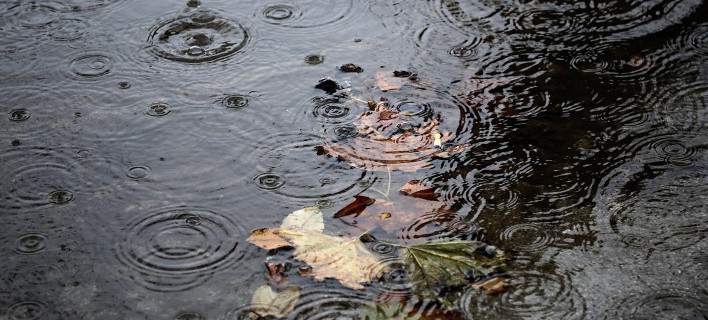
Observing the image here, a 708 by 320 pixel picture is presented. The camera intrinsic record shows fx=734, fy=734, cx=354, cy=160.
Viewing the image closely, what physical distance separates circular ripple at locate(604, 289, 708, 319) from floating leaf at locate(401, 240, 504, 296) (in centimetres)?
45

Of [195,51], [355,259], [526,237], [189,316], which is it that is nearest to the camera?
[189,316]

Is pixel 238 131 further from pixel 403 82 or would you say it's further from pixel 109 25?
pixel 109 25

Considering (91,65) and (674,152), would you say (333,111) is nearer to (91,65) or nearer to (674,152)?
(91,65)

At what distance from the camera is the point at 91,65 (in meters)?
3.72

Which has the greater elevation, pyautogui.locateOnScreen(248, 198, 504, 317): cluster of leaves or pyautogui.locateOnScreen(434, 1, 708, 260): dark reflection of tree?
pyautogui.locateOnScreen(434, 1, 708, 260): dark reflection of tree

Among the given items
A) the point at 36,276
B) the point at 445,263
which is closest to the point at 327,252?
the point at 445,263

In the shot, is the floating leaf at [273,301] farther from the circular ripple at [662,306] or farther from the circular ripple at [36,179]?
the circular ripple at [662,306]

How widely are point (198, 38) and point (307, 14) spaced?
25.1 inches

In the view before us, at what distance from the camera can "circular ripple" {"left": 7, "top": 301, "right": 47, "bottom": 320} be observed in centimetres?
250

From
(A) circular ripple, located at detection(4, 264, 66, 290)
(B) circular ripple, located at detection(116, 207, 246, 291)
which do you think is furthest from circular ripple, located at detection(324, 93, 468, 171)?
(A) circular ripple, located at detection(4, 264, 66, 290)

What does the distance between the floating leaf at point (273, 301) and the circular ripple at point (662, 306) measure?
1099 mm

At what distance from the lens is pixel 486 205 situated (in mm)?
3014

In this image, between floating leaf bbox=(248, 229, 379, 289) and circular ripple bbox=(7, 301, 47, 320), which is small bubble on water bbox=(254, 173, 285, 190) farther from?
circular ripple bbox=(7, 301, 47, 320)

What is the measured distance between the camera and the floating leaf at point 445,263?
8.76 feet
